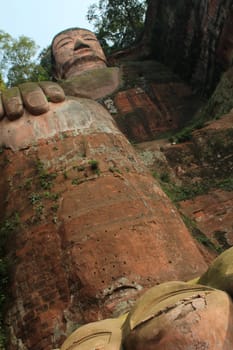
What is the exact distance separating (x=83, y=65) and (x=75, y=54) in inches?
20.4

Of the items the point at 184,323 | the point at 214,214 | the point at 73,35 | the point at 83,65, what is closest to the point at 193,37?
the point at 83,65

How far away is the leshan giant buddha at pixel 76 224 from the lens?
5316mm

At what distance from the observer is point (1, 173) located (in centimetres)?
682

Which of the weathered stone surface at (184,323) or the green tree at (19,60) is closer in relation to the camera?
the weathered stone surface at (184,323)

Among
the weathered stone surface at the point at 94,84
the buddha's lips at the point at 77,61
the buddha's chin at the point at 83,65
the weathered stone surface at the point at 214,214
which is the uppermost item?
the buddha's lips at the point at 77,61

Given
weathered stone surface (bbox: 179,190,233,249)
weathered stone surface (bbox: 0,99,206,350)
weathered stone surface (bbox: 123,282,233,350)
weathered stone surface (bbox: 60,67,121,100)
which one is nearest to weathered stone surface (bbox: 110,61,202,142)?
weathered stone surface (bbox: 60,67,121,100)

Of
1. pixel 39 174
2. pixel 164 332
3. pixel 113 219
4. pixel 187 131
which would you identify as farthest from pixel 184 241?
pixel 187 131

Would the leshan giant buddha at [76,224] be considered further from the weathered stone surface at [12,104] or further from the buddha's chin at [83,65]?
the buddha's chin at [83,65]

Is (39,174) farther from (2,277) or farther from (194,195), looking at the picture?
(194,195)

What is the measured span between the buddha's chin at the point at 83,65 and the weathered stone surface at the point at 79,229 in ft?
29.1

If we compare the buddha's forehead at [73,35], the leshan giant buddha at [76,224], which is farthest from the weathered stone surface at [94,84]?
the leshan giant buddha at [76,224]

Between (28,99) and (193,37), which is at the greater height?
(193,37)

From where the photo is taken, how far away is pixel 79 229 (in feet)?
19.0

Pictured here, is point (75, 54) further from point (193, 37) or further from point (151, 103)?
point (193, 37)
